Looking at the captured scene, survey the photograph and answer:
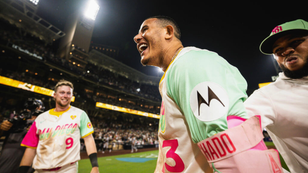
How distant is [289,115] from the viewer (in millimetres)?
1424

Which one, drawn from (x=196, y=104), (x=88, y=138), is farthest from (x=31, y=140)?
(x=196, y=104)

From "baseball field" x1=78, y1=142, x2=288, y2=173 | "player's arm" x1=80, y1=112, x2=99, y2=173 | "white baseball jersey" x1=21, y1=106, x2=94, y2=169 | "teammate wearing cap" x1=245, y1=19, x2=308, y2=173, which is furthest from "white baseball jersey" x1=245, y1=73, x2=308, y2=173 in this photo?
"baseball field" x1=78, y1=142, x2=288, y2=173

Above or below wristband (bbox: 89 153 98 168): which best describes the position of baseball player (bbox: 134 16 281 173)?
above

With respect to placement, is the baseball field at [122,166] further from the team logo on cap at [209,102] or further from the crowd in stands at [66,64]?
the crowd in stands at [66,64]

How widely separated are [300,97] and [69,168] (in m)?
3.72

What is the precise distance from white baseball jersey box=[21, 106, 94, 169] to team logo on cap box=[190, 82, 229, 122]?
2.82 m

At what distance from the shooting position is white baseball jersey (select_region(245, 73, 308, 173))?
141 centimetres

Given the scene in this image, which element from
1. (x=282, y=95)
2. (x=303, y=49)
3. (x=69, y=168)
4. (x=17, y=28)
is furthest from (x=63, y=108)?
(x=17, y=28)

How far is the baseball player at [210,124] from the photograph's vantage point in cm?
58

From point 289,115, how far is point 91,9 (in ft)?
142

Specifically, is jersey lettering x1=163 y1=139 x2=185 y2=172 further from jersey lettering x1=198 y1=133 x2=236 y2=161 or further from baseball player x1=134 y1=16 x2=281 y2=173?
jersey lettering x1=198 y1=133 x2=236 y2=161

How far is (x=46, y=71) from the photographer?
25094 millimetres

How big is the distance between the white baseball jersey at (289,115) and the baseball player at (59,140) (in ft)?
8.96

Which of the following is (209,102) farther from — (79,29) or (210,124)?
(79,29)
